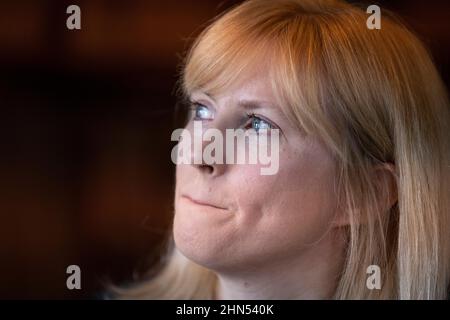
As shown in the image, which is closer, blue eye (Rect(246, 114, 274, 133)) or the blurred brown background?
blue eye (Rect(246, 114, 274, 133))

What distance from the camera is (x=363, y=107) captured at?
31.8 inches

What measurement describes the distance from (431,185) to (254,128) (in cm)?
25

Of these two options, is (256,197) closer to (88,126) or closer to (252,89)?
(252,89)

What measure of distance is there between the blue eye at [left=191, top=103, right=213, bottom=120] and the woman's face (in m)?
0.03

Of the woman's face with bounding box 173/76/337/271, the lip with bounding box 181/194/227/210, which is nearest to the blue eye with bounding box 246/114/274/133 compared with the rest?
the woman's face with bounding box 173/76/337/271

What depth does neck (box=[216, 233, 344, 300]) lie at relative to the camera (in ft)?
2.78

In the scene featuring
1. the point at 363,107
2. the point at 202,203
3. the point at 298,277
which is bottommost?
the point at 298,277

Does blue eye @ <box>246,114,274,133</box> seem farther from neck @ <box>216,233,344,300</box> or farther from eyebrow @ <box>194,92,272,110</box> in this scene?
neck @ <box>216,233,344,300</box>

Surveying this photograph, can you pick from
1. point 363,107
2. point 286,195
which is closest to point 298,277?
point 286,195

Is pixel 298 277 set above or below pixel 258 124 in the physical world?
below

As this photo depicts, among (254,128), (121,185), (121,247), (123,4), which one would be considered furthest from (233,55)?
(121,247)

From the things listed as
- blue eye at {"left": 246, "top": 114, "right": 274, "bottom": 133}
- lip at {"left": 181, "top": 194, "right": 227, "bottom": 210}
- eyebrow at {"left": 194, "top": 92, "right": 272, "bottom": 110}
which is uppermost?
eyebrow at {"left": 194, "top": 92, "right": 272, "bottom": 110}

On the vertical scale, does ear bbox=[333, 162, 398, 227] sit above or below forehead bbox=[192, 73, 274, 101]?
below

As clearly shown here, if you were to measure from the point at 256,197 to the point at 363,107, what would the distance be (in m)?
0.18
